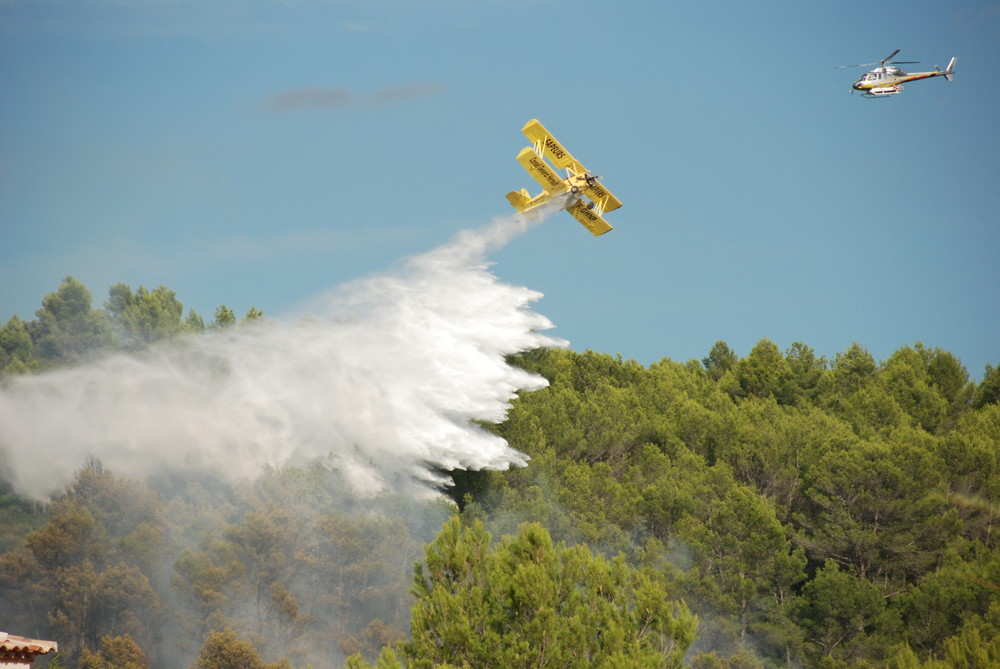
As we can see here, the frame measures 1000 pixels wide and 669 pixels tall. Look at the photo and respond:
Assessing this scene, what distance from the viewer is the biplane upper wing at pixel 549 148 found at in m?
30.2

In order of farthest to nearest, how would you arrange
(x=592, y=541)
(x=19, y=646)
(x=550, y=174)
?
(x=592, y=541) → (x=550, y=174) → (x=19, y=646)

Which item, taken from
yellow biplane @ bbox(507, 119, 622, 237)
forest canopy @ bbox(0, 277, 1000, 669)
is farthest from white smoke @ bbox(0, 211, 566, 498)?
yellow biplane @ bbox(507, 119, 622, 237)

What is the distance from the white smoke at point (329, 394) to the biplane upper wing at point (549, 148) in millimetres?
4960

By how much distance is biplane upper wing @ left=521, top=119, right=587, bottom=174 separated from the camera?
30203 millimetres

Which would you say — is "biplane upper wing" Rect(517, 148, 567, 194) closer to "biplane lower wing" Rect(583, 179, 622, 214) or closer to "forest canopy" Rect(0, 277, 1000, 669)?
"biplane lower wing" Rect(583, 179, 622, 214)

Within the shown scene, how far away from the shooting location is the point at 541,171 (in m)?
30.3

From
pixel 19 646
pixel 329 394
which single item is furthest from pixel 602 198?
pixel 19 646

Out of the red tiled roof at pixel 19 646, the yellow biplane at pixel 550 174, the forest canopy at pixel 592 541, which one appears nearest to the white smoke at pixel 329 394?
the forest canopy at pixel 592 541

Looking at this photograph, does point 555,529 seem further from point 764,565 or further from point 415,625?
point 415,625

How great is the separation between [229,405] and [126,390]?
313cm

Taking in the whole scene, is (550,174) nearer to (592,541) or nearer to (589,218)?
(589,218)

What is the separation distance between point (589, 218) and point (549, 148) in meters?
2.66

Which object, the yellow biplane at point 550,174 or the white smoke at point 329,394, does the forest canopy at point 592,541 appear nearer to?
the white smoke at point 329,394

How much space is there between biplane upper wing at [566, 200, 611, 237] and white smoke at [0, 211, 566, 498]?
362 centimetres
